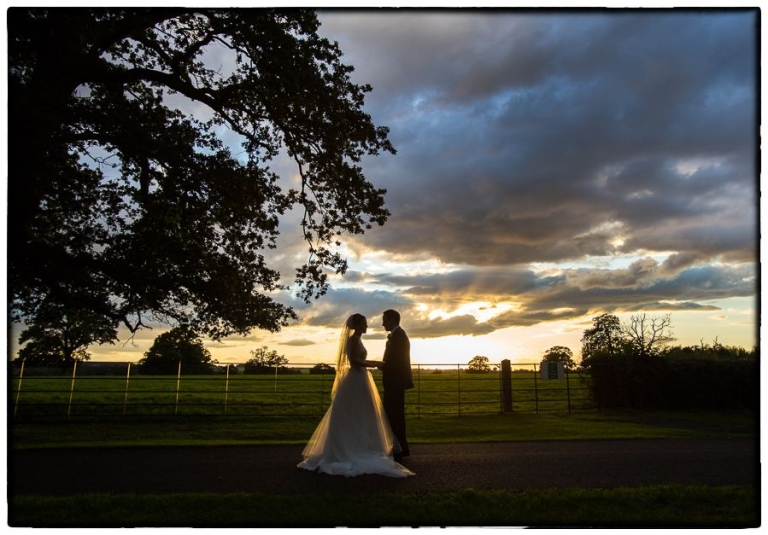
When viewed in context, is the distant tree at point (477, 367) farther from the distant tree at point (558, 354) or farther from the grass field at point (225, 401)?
the distant tree at point (558, 354)

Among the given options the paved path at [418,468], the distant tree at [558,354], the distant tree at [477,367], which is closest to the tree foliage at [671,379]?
the distant tree at [477,367]

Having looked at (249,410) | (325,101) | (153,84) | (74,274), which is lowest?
(249,410)

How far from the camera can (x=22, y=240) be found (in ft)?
42.2

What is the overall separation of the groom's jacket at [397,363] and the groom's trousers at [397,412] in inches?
4.1

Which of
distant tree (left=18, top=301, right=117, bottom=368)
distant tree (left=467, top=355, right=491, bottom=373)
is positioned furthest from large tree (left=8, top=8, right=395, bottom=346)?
distant tree (left=467, top=355, right=491, bottom=373)

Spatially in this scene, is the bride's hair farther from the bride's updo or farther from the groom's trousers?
the groom's trousers

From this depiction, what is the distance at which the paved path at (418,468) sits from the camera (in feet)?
24.4

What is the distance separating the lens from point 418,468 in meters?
8.71

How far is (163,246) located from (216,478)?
294 inches

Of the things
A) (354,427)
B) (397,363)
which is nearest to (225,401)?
(397,363)

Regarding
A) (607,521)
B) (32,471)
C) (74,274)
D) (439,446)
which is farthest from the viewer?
(74,274)

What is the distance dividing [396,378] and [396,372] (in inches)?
4.0

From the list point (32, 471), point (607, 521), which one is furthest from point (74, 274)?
point (607, 521)

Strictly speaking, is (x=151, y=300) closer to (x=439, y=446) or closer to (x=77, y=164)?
(x=77, y=164)
